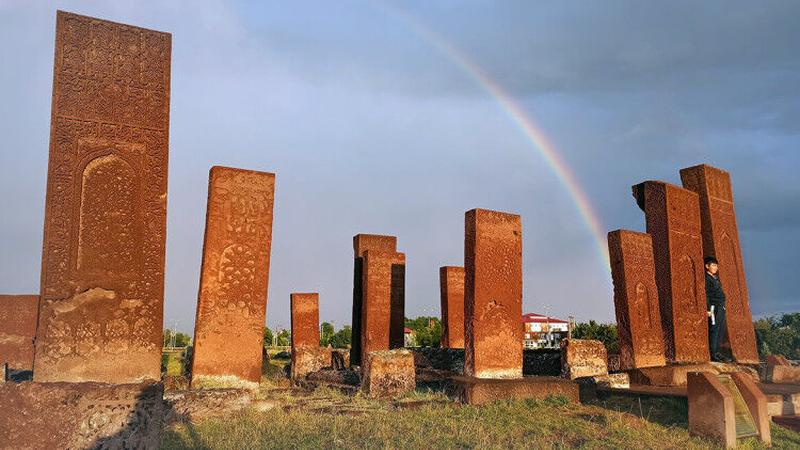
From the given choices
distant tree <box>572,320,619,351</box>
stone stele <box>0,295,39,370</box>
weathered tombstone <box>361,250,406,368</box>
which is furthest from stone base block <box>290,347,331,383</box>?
distant tree <box>572,320,619,351</box>

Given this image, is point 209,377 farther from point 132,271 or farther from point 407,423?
point 407,423

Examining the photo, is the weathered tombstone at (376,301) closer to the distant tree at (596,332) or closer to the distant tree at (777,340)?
the distant tree at (596,332)

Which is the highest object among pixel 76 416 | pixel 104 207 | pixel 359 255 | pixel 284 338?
pixel 359 255

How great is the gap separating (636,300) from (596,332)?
12.1 meters

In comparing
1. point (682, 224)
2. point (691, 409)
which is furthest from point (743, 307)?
point (691, 409)

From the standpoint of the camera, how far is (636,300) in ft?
30.4

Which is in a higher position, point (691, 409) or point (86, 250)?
point (86, 250)

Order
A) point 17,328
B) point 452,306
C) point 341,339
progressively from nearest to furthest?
point 17,328 < point 452,306 < point 341,339

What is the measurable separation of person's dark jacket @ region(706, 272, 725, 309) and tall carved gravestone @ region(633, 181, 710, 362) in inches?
7.2

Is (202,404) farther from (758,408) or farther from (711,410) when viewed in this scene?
(758,408)

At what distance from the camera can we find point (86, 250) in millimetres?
4844

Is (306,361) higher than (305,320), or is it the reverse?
(305,320)

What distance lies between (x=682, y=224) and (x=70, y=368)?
31.5 ft

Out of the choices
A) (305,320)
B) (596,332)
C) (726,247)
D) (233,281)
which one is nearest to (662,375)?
(726,247)
